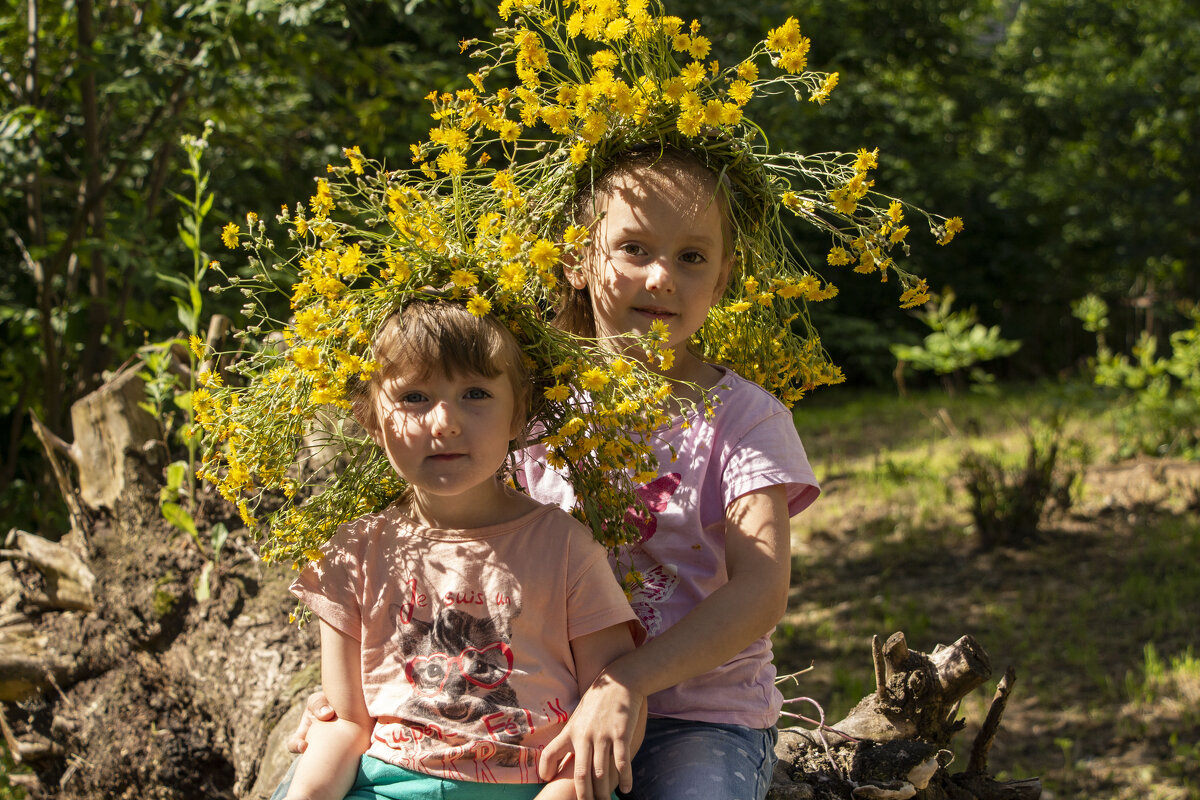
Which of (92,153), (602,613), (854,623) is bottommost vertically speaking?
(854,623)

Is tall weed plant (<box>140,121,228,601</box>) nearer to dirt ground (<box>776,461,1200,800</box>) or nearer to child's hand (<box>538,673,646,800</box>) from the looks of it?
child's hand (<box>538,673,646,800</box>)

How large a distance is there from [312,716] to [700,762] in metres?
0.68

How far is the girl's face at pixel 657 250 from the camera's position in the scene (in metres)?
1.86

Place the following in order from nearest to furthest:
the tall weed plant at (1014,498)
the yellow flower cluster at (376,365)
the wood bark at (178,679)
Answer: the yellow flower cluster at (376,365), the wood bark at (178,679), the tall weed plant at (1014,498)

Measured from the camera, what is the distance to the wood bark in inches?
91.4

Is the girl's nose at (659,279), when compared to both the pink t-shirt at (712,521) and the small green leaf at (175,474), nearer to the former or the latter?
the pink t-shirt at (712,521)

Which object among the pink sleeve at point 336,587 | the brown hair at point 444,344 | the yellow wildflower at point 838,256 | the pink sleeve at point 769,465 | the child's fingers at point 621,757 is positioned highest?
the yellow wildflower at point 838,256

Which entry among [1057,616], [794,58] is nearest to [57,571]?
[794,58]

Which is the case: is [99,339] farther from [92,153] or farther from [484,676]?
[484,676]

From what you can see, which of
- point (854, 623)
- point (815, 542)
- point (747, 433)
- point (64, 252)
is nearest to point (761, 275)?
point (747, 433)

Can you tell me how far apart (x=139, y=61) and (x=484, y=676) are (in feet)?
10.7

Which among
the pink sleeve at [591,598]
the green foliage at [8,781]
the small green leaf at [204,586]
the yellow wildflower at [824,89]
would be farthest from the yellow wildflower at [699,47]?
the green foliage at [8,781]

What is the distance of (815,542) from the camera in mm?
5496

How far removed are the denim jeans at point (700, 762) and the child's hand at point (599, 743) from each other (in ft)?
0.55
